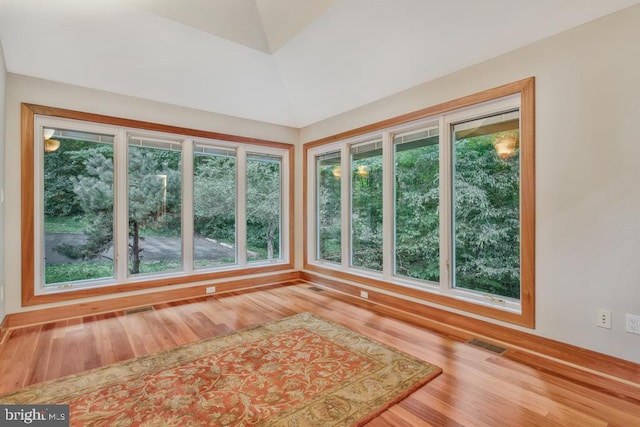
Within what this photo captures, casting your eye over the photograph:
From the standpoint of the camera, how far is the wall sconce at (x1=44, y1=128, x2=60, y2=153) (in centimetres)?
334

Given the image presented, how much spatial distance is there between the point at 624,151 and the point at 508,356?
172 centimetres

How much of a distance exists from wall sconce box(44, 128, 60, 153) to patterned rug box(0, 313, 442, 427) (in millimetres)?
2521

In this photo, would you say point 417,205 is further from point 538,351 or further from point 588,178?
point 538,351

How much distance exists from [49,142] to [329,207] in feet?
11.6

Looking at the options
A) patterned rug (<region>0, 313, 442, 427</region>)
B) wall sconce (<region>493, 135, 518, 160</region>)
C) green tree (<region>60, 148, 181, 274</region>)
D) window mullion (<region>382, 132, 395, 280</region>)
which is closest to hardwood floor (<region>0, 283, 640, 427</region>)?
patterned rug (<region>0, 313, 442, 427</region>)

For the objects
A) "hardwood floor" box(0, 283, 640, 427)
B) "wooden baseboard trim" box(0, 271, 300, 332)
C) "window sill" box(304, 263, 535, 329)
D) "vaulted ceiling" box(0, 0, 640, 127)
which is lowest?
"hardwood floor" box(0, 283, 640, 427)

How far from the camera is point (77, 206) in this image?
3529mm

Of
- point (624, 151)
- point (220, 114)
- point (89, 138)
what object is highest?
point (220, 114)

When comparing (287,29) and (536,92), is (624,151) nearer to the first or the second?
(536,92)

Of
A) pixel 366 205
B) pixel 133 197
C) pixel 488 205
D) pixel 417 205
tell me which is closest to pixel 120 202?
pixel 133 197

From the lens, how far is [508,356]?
2.46 meters

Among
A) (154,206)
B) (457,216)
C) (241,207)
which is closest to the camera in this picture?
(457,216)

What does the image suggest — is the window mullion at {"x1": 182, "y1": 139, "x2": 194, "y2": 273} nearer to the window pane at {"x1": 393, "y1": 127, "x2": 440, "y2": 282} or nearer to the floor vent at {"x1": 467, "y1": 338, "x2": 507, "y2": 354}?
the window pane at {"x1": 393, "y1": 127, "x2": 440, "y2": 282}

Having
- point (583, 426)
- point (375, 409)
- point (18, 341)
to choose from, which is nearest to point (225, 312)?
point (18, 341)
